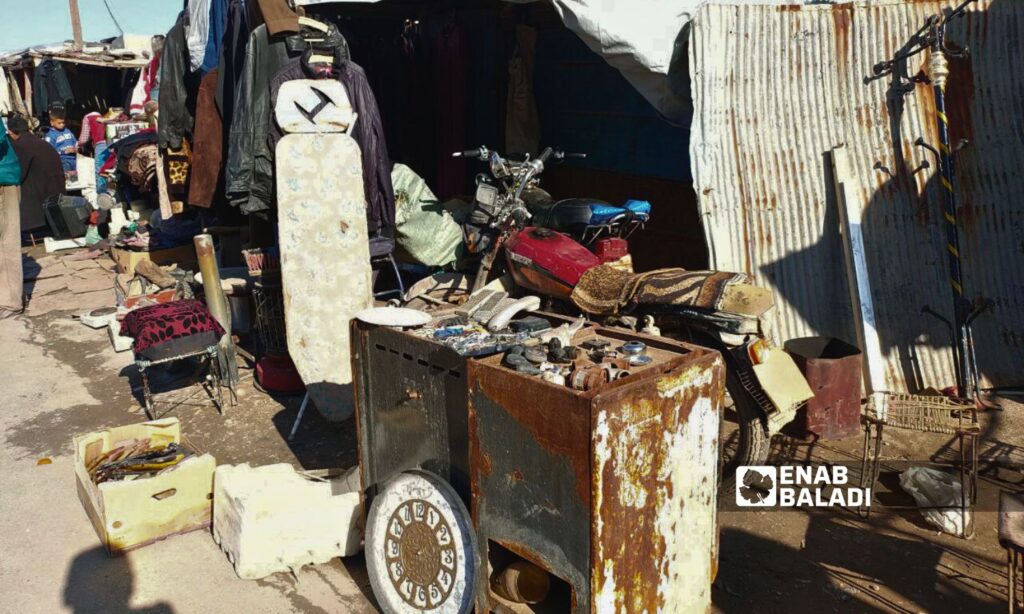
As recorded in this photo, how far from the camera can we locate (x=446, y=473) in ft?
10.3

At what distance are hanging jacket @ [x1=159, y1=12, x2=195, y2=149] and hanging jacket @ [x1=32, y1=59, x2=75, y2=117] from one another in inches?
328

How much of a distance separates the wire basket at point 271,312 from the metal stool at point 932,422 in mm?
3952

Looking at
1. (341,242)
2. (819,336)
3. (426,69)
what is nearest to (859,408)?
(819,336)

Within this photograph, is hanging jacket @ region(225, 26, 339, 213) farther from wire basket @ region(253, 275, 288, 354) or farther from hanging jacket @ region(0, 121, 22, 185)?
hanging jacket @ region(0, 121, 22, 185)

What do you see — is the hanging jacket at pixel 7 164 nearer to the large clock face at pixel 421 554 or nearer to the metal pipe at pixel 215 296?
the metal pipe at pixel 215 296

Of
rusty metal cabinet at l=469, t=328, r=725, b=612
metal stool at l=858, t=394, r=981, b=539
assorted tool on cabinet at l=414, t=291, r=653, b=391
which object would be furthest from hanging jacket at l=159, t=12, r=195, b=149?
metal stool at l=858, t=394, r=981, b=539

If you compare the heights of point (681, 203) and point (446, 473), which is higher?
point (681, 203)

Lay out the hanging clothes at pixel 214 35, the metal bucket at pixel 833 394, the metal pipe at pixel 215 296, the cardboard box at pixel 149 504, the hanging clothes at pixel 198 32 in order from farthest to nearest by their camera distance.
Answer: the hanging clothes at pixel 198 32 < the hanging clothes at pixel 214 35 < the metal pipe at pixel 215 296 < the metal bucket at pixel 833 394 < the cardboard box at pixel 149 504

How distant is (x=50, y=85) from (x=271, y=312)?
40.7 feet

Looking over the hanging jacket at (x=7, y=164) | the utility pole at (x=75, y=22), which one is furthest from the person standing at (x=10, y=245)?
the utility pole at (x=75, y=22)

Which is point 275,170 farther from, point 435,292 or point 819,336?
point 819,336

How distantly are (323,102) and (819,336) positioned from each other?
387cm

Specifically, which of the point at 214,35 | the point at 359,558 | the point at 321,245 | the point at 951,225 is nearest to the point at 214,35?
the point at 214,35

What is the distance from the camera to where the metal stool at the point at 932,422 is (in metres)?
3.88
